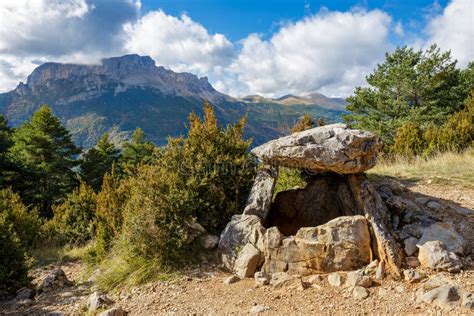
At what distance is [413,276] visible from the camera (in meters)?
5.22

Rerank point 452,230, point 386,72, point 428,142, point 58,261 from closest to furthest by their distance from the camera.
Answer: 1. point 452,230
2. point 58,261
3. point 428,142
4. point 386,72

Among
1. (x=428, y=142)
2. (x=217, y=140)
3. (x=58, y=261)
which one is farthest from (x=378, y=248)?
(x=428, y=142)

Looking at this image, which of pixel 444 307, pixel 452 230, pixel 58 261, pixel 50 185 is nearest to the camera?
pixel 444 307

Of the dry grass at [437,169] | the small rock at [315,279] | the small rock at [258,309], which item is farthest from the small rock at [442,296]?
the dry grass at [437,169]

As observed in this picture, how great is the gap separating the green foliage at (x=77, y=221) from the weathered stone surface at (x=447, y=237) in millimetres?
10314

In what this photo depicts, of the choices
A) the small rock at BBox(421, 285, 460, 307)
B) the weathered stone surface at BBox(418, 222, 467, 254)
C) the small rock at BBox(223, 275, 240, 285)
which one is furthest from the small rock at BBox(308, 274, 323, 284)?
the weathered stone surface at BBox(418, 222, 467, 254)

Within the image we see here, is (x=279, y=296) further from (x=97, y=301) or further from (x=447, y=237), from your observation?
(x=447, y=237)

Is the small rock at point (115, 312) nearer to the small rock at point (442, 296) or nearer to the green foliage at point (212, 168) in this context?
the green foliage at point (212, 168)

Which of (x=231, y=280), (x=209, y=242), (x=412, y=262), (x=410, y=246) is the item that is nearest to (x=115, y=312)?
(x=231, y=280)

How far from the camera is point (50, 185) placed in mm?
27906

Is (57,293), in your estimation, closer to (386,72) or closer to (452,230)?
(452,230)

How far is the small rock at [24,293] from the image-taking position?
6092mm

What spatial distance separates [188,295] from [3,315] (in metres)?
3.41

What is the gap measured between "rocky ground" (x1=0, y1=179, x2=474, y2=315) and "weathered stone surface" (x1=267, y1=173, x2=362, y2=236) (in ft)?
7.41
